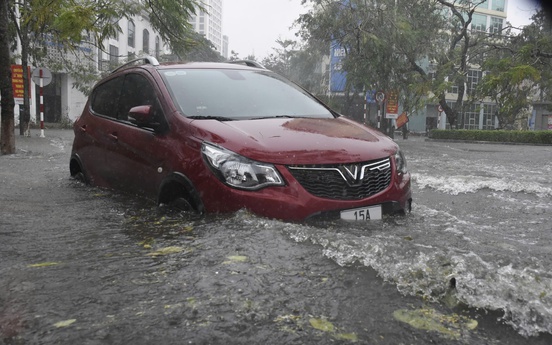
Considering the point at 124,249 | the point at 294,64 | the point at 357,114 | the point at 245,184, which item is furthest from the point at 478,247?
the point at 294,64

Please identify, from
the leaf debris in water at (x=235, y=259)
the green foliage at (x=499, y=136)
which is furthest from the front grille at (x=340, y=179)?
the green foliage at (x=499, y=136)

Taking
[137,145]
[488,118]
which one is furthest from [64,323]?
[488,118]

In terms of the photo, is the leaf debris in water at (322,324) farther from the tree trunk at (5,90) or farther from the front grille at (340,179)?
the tree trunk at (5,90)

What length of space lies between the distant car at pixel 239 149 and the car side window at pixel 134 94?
0.6 inches

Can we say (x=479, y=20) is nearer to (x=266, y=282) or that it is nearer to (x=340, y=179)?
(x=340, y=179)

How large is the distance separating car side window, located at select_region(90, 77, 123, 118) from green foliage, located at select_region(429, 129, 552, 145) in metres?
27.3

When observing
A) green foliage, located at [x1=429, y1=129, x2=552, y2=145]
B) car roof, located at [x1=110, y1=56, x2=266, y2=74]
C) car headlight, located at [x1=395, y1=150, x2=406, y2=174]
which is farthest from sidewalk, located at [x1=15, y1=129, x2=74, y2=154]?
green foliage, located at [x1=429, y1=129, x2=552, y2=145]

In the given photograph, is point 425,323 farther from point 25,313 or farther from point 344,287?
point 25,313

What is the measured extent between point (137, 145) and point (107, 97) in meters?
1.37

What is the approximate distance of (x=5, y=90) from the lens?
10.5 metres

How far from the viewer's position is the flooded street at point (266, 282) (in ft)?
6.80

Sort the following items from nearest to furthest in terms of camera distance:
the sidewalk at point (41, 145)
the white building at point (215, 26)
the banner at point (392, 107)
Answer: the sidewalk at point (41, 145) → the banner at point (392, 107) → the white building at point (215, 26)

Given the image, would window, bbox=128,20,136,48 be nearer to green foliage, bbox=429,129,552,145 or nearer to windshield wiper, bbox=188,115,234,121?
green foliage, bbox=429,129,552,145

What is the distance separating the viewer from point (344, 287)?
250 cm
